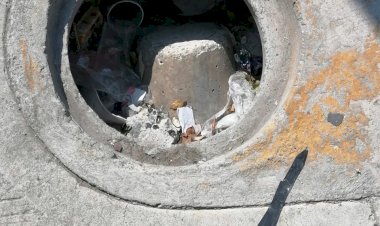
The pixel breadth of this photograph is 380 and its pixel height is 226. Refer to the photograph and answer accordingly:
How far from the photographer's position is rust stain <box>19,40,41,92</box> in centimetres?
354

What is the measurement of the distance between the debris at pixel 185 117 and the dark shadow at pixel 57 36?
3.55 ft

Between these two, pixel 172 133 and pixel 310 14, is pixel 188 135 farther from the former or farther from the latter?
pixel 310 14

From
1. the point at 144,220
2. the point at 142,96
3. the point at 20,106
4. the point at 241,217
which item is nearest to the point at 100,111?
the point at 142,96

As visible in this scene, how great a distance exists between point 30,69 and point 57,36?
324 millimetres

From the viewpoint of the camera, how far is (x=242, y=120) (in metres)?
3.75

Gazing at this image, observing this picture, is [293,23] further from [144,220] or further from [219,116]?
[144,220]

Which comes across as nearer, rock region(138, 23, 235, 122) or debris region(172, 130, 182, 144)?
debris region(172, 130, 182, 144)

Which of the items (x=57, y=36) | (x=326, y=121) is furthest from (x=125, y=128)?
(x=326, y=121)

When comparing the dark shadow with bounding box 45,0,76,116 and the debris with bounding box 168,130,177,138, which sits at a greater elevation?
the dark shadow with bounding box 45,0,76,116

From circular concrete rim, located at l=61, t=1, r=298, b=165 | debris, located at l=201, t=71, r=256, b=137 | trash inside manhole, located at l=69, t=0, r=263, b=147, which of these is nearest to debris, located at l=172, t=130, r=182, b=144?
trash inside manhole, located at l=69, t=0, r=263, b=147

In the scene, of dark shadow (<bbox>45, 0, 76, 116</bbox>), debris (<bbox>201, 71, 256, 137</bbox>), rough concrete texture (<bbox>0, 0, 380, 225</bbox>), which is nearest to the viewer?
rough concrete texture (<bbox>0, 0, 380, 225</bbox>)

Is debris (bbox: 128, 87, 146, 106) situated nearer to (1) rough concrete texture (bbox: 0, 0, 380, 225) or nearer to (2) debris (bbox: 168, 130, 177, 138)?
(2) debris (bbox: 168, 130, 177, 138)

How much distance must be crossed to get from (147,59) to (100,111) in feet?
2.05

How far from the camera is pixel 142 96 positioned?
4.67 m
